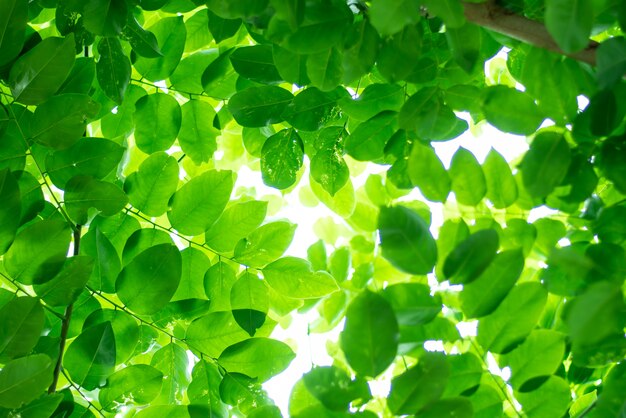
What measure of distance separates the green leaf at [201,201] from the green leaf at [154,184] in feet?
0.07

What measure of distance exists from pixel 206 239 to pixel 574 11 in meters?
0.76

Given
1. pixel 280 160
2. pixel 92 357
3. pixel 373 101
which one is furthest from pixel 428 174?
pixel 92 357

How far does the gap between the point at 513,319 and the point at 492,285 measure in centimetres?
8

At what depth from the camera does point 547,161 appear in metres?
0.75

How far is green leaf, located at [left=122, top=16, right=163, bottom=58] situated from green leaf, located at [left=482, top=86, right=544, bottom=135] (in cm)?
61

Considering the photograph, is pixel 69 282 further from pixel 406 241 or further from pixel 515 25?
pixel 515 25

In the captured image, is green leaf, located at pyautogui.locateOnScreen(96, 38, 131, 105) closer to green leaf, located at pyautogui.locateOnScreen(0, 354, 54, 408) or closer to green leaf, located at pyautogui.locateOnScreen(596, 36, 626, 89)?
green leaf, located at pyautogui.locateOnScreen(0, 354, 54, 408)

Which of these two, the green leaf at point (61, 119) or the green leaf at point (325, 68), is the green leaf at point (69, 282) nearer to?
the green leaf at point (61, 119)

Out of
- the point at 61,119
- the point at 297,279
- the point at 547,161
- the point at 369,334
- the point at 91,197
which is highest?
the point at 547,161

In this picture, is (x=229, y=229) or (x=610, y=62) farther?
(x=229, y=229)

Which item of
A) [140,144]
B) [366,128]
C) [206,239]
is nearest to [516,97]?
[366,128]

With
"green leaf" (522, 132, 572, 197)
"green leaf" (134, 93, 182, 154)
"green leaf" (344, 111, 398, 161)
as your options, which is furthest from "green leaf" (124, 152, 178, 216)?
"green leaf" (522, 132, 572, 197)

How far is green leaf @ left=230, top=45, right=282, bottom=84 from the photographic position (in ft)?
3.75

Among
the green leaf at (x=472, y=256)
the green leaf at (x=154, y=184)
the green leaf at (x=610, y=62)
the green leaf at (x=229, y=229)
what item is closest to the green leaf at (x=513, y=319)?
the green leaf at (x=472, y=256)
